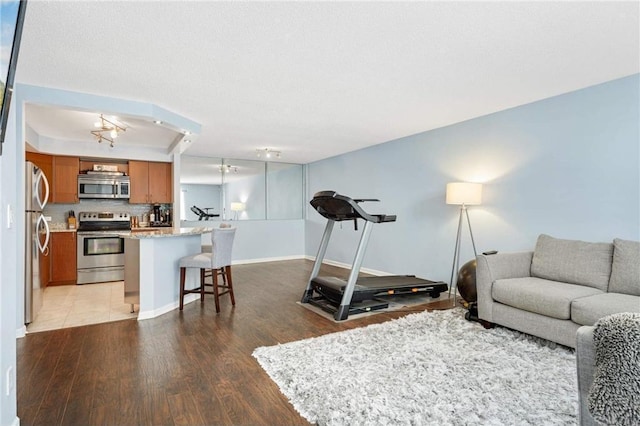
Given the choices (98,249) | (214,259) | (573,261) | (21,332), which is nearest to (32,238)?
(21,332)

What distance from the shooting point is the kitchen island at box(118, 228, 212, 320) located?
12.2ft

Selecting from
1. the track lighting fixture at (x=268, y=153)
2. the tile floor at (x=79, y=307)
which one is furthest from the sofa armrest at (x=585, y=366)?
the track lighting fixture at (x=268, y=153)

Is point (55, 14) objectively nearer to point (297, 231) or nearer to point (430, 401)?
point (430, 401)

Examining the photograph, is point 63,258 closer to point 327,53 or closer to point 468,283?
point 327,53

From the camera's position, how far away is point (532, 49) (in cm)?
256

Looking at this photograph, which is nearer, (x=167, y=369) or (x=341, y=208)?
(x=167, y=369)

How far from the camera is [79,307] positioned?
416 centimetres

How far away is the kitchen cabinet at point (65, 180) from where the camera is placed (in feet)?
18.5

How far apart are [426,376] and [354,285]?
154 centimetres

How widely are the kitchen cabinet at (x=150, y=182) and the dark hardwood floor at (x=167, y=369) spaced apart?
300 centimetres

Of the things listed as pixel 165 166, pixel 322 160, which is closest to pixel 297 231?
pixel 322 160

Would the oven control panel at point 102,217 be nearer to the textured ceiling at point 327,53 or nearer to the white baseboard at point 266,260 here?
the white baseboard at point 266,260

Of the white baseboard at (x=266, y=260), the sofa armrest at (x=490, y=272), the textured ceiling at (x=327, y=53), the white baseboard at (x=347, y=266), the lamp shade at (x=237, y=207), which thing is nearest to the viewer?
the textured ceiling at (x=327, y=53)

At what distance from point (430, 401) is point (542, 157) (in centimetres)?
302
